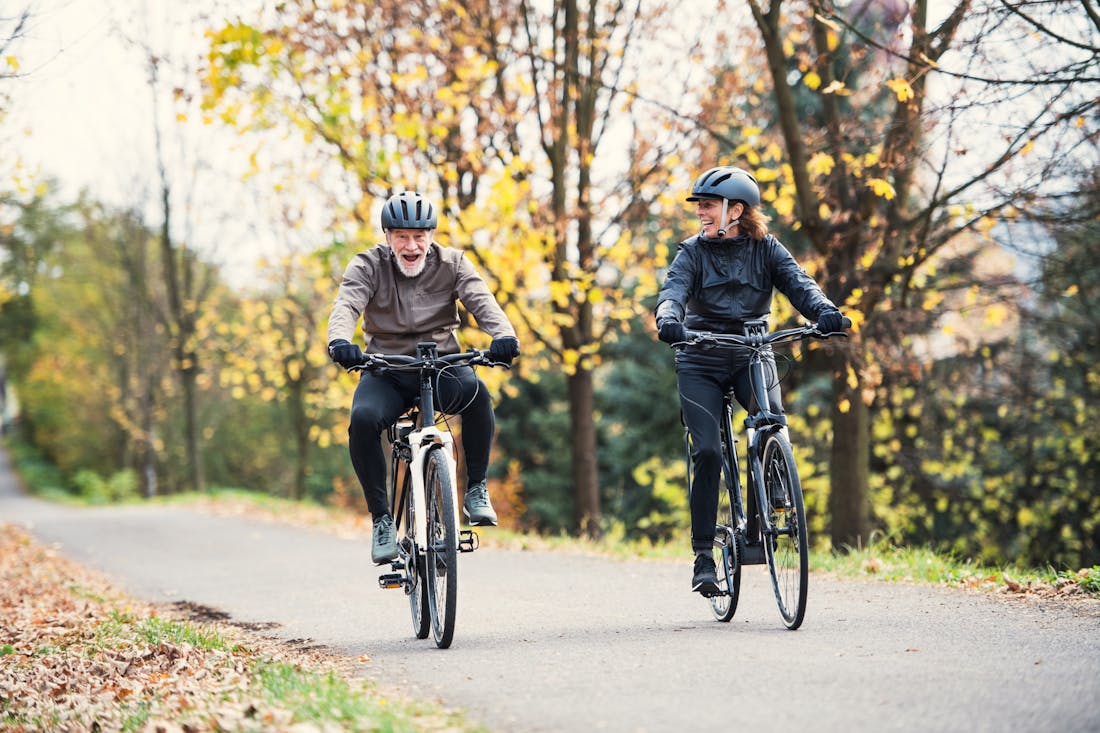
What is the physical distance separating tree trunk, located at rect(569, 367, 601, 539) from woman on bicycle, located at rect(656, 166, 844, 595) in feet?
27.5

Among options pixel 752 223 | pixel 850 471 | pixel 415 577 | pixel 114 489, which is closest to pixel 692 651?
pixel 415 577

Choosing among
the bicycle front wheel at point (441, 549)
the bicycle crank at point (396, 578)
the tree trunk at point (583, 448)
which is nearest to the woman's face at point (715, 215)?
the bicycle front wheel at point (441, 549)

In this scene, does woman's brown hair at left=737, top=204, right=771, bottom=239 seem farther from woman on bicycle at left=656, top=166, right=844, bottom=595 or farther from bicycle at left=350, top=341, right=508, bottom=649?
bicycle at left=350, top=341, right=508, bottom=649

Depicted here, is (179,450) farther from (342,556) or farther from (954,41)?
(954,41)

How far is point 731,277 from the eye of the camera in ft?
19.5

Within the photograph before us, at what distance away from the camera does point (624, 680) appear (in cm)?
448

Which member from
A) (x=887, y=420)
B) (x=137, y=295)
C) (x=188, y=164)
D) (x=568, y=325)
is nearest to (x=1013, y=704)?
(x=568, y=325)

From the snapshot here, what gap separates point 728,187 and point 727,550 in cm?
183

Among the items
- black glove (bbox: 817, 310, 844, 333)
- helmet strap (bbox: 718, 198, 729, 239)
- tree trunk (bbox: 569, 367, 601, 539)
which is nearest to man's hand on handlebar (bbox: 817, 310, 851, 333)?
black glove (bbox: 817, 310, 844, 333)

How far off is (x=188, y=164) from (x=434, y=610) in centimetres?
2184

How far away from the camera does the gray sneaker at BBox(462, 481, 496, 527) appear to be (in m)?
5.81

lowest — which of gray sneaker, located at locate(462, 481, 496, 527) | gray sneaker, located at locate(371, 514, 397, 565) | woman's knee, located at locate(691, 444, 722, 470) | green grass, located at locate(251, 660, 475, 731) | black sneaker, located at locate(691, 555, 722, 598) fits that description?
green grass, located at locate(251, 660, 475, 731)

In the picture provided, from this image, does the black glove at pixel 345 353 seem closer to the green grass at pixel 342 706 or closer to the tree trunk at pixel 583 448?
the green grass at pixel 342 706

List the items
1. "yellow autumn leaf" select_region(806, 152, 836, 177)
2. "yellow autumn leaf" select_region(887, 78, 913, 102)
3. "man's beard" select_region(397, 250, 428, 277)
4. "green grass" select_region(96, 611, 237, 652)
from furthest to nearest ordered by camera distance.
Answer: "yellow autumn leaf" select_region(806, 152, 836, 177), "yellow autumn leaf" select_region(887, 78, 913, 102), "green grass" select_region(96, 611, 237, 652), "man's beard" select_region(397, 250, 428, 277)
